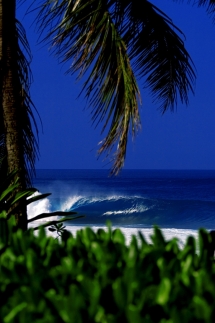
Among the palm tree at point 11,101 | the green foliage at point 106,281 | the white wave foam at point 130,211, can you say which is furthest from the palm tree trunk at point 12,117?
the white wave foam at point 130,211

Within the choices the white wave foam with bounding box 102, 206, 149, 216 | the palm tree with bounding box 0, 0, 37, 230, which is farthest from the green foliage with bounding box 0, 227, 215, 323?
the white wave foam with bounding box 102, 206, 149, 216

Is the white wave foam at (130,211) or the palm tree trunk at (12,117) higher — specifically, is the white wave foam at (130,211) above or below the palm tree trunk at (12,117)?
below

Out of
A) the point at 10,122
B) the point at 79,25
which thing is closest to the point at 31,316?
the point at 10,122

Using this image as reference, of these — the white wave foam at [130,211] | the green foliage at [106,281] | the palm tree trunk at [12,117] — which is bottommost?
the white wave foam at [130,211]

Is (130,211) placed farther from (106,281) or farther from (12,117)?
(106,281)

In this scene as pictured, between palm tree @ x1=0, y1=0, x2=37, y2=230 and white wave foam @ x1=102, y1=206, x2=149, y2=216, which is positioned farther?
white wave foam @ x1=102, y1=206, x2=149, y2=216

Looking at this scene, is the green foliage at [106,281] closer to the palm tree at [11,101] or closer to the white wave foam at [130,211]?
the palm tree at [11,101]

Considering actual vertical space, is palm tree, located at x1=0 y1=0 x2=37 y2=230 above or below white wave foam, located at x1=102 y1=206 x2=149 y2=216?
above

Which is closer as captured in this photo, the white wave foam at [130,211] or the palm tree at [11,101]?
the palm tree at [11,101]

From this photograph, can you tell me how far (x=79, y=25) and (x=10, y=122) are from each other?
1.55m

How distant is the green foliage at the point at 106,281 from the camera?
1.60 meters

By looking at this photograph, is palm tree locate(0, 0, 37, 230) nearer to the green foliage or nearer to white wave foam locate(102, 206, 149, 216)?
the green foliage

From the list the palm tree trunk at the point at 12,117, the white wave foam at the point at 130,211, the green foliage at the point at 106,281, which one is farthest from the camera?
the white wave foam at the point at 130,211

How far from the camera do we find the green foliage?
63.0 inches
